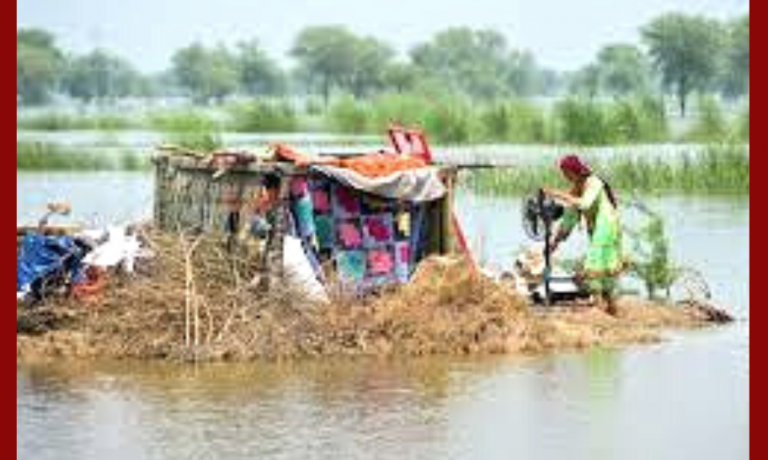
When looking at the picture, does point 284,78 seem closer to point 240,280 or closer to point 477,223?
point 477,223

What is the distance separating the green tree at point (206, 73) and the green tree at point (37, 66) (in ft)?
18.7

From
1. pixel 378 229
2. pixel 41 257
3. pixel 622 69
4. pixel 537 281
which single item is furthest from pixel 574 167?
pixel 622 69

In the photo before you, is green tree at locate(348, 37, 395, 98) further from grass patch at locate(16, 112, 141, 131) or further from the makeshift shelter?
the makeshift shelter

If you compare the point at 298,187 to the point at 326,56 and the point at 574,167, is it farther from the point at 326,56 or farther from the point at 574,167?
the point at 326,56

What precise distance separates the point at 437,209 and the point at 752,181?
5.51 meters

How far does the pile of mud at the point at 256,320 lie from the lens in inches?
562

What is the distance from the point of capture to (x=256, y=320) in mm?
14344

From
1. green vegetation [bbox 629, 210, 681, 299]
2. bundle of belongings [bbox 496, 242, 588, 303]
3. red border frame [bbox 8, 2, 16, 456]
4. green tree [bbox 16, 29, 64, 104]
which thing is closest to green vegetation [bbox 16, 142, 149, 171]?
green vegetation [bbox 629, 210, 681, 299]

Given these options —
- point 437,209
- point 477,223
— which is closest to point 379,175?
point 437,209

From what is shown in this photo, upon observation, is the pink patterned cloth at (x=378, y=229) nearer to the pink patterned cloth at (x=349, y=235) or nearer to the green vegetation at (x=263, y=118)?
the pink patterned cloth at (x=349, y=235)

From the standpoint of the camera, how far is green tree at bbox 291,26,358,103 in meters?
91.4

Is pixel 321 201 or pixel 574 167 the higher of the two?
pixel 574 167

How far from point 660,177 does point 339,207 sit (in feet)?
46.7

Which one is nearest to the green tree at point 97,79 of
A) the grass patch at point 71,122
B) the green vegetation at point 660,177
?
the grass patch at point 71,122
